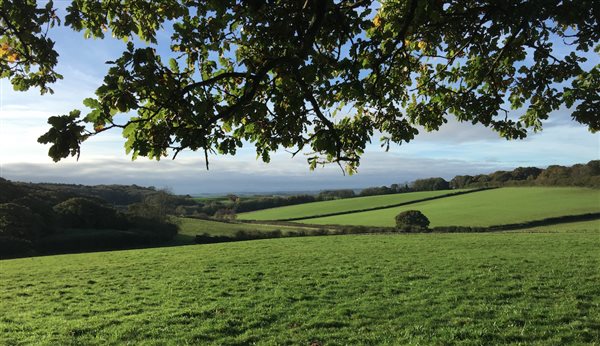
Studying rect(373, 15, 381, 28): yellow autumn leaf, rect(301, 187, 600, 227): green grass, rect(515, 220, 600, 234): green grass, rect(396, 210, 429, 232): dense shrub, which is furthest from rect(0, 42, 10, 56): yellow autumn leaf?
rect(301, 187, 600, 227): green grass

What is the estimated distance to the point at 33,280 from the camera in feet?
66.2

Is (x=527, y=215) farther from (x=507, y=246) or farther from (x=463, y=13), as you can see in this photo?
(x=463, y=13)

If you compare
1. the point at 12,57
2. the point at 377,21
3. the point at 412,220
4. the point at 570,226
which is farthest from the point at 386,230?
the point at 12,57

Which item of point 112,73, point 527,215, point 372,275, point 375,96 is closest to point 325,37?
point 375,96

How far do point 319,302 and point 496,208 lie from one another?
198 feet

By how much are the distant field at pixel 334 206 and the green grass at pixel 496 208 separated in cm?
557

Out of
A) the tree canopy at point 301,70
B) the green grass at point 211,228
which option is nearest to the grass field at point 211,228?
the green grass at point 211,228

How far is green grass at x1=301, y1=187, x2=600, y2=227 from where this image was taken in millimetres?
57719

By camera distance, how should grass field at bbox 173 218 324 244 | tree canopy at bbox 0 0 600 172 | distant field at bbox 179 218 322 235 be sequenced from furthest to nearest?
distant field at bbox 179 218 322 235 < grass field at bbox 173 218 324 244 < tree canopy at bbox 0 0 600 172

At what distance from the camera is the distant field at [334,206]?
7906cm

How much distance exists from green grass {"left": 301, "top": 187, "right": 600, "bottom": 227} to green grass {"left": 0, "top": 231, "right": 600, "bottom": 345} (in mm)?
37231

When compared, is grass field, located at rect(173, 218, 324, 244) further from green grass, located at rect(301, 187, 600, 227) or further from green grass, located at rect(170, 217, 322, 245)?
green grass, located at rect(301, 187, 600, 227)

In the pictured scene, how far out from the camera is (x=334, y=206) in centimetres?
8412

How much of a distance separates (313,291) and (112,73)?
11.1 meters
